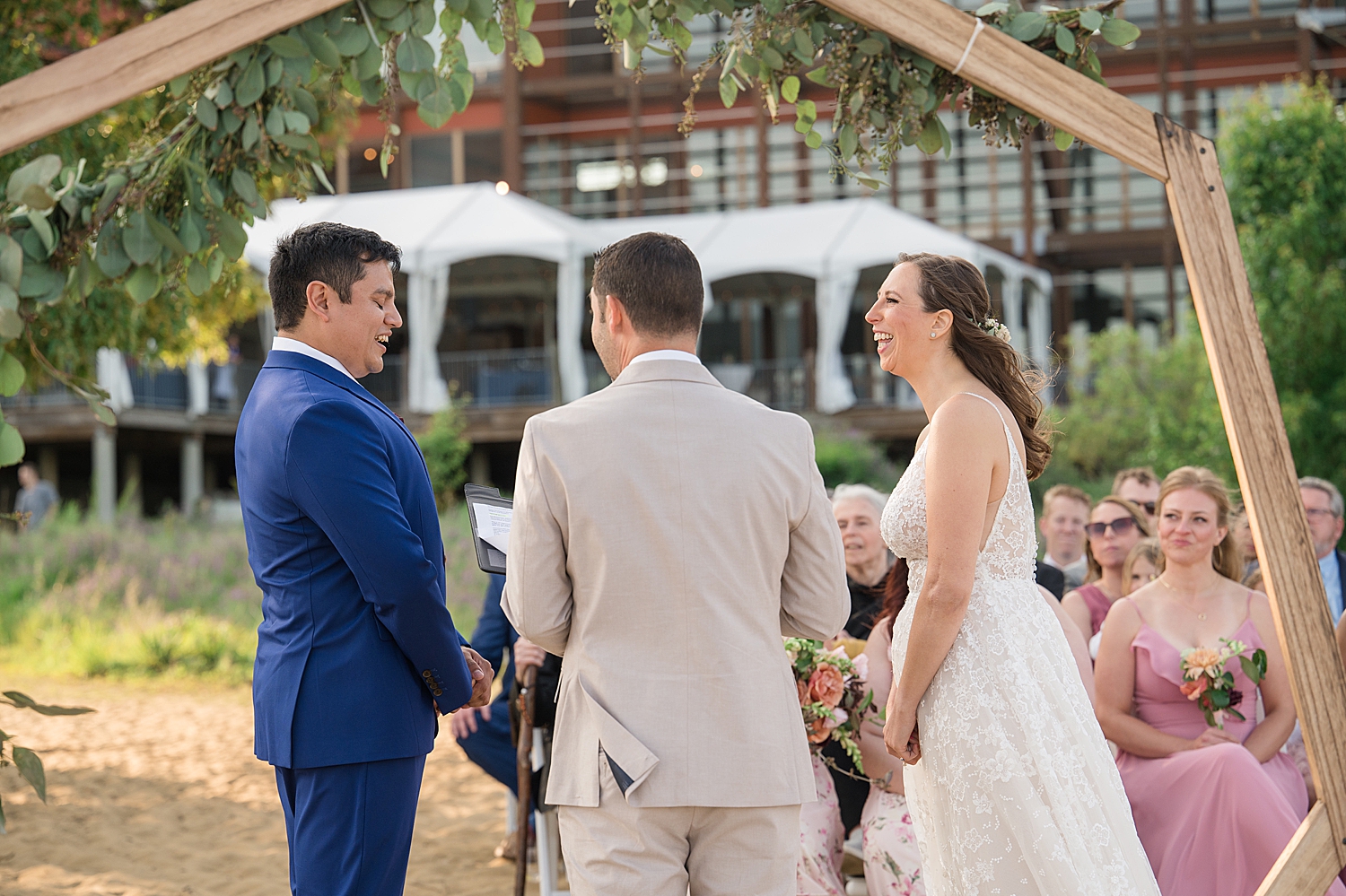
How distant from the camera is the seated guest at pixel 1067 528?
6621mm

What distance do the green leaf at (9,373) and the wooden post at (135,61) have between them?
0.44 meters

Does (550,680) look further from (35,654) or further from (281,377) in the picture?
(35,654)

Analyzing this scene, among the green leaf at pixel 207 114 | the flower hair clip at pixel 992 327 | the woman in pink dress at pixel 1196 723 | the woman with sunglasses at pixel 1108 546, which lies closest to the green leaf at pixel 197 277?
the green leaf at pixel 207 114

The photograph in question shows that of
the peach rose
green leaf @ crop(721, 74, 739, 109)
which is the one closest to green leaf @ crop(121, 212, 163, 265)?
green leaf @ crop(721, 74, 739, 109)

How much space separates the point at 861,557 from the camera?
498cm

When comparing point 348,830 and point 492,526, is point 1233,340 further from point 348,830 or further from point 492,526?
point 348,830

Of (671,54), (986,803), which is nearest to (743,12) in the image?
(671,54)

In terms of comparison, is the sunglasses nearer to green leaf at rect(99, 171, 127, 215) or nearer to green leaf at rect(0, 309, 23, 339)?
green leaf at rect(99, 171, 127, 215)

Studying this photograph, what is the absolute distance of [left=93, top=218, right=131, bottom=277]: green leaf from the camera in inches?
105

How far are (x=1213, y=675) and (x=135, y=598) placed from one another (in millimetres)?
11794

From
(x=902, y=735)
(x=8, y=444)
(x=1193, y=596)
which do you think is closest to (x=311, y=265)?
(x=8, y=444)

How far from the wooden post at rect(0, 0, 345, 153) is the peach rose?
243 centimetres

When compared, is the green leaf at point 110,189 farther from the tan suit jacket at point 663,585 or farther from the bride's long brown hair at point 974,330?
the bride's long brown hair at point 974,330

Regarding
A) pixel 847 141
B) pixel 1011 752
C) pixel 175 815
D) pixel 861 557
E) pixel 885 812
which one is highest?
pixel 847 141
